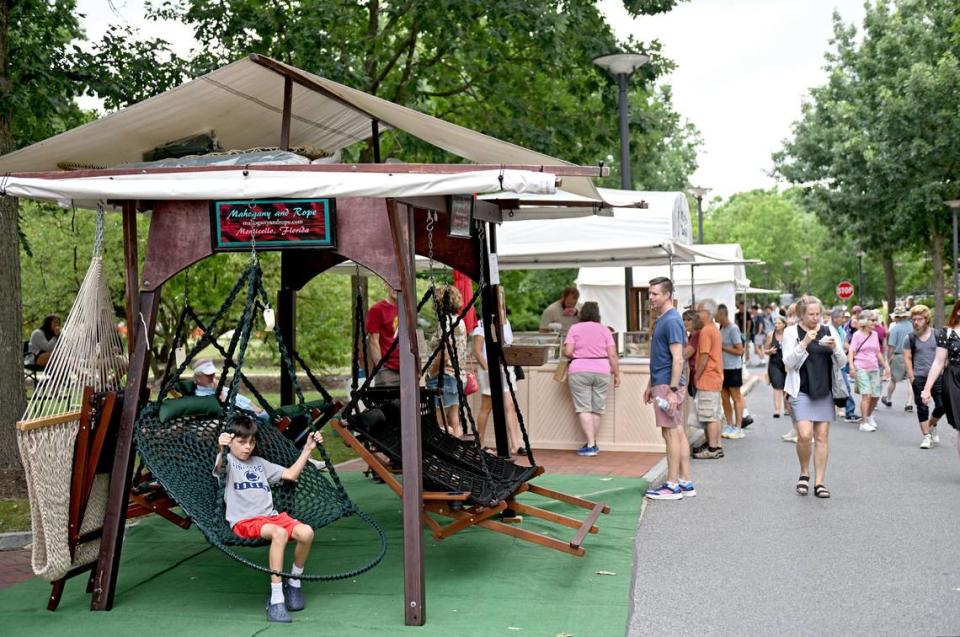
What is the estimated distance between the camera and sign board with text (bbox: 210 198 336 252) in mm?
6500

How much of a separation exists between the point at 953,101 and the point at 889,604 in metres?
30.6

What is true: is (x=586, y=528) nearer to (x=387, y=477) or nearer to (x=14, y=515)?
(x=387, y=477)

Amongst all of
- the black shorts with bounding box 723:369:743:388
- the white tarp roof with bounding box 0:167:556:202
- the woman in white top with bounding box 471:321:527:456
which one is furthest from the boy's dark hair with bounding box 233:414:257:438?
the black shorts with bounding box 723:369:743:388

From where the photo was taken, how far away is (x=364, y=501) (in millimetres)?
9758

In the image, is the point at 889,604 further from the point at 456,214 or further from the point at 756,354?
the point at 756,354

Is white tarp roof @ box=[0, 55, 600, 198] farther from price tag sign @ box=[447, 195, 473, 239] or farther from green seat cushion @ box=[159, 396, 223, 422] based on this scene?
green seat cushion @ box=[159, 396, 223, 422]

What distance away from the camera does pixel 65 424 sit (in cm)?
638

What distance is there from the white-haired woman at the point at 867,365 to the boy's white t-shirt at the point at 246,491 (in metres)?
11.0

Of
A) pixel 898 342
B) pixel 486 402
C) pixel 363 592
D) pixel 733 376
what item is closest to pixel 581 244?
pixel 486 402

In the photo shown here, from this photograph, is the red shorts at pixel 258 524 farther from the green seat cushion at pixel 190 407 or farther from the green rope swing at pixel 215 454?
the green seat cushion at pixel 190 407

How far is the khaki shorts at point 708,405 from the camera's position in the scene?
12.3 m

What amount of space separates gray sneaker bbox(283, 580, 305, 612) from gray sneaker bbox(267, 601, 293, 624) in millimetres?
162

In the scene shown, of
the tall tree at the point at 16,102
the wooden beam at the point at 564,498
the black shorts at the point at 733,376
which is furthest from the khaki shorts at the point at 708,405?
the tall tree at the point at 16,102

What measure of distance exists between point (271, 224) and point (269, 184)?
1.70 ft
